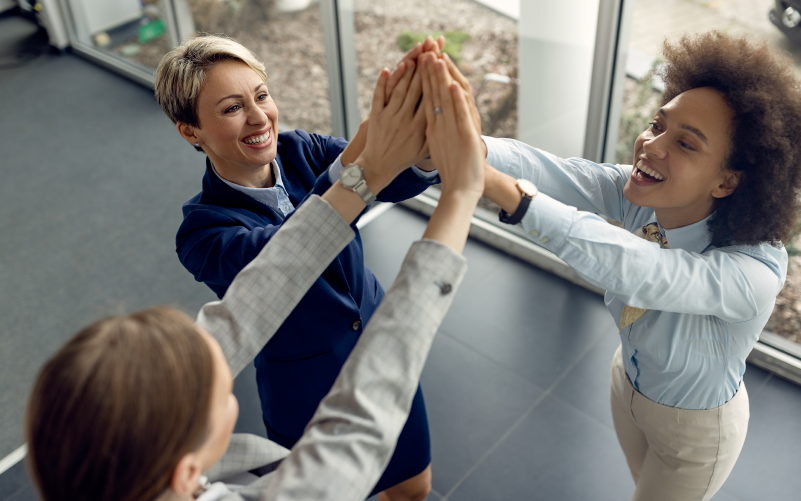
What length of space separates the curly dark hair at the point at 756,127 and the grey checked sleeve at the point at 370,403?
0.75m

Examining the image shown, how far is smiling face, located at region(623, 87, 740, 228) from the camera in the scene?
1.33 meters

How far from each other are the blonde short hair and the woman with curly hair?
26.6 inches

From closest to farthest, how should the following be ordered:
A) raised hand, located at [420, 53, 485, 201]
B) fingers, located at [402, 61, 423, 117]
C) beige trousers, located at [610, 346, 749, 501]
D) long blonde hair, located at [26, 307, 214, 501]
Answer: long blonde hair, located at [26, 307, 214, 501] < raised hand, located at [420, 53, 485, 201] < fingers, located at [402, 61, 423, 117] < beige trousers, located at [610, 346, 749, 501]

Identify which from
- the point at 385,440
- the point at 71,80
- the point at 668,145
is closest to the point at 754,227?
the point at 668,145

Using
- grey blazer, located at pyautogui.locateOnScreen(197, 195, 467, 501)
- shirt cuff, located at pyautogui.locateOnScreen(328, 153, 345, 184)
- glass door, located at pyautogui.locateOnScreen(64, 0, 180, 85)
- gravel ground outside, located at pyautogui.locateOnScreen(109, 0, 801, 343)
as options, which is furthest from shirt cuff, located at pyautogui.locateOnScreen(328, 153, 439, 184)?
glass door, located at pyautogui.locateOnScreen(64, 0, 180, 85)

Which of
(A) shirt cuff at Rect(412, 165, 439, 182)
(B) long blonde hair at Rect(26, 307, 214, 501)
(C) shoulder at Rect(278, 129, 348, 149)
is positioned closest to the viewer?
(B) long blonde hair at Rect(26, 307, 214, 501)

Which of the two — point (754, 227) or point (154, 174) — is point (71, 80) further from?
point (754, 227)

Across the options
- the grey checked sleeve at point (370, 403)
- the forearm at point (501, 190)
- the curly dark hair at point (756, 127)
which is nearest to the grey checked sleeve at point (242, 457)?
the grey checked sleeve at point (370, 403)

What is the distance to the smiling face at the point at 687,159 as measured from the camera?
4.36ft

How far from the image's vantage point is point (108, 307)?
10.5 feet

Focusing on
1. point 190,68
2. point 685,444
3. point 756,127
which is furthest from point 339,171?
point 685,444

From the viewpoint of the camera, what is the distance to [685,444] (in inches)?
61.1

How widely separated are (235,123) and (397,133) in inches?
21.1

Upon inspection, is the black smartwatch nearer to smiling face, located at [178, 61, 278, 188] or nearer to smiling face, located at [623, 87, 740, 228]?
smiling face, located at [623, 87, 740, 228]
